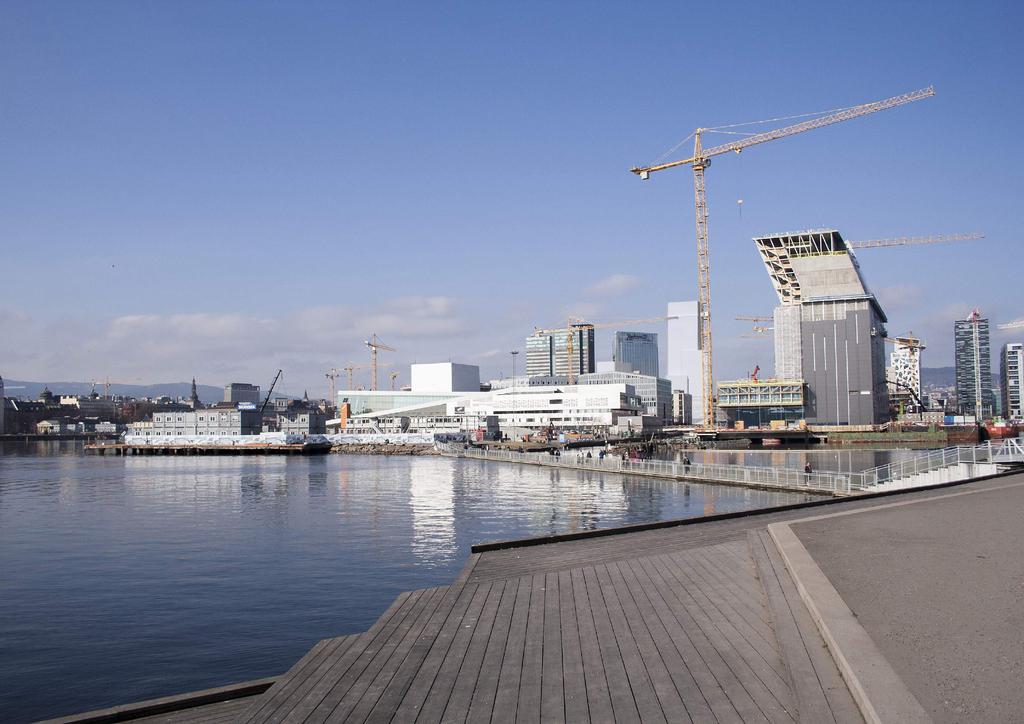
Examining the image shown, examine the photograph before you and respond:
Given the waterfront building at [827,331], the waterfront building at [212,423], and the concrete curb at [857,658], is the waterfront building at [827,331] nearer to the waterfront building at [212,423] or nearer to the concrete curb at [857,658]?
the waterfront building at [212,423]

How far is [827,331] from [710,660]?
158m

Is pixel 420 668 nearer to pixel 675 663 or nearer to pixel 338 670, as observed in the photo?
pixel 338 670

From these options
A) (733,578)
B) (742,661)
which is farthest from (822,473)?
(742,661)

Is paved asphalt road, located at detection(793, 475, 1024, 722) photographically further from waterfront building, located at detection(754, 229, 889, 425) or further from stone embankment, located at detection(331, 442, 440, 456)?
waterfront building, located at detection(754, 229, 889, 425)

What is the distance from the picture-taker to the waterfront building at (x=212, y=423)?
550ft

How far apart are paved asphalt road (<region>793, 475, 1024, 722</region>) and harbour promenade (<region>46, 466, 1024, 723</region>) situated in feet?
0.11

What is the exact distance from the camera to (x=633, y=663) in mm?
9492

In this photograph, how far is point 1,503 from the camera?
171 feet

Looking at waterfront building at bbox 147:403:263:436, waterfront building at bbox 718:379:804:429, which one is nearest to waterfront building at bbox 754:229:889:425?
waterfront building at bbox 718:379:804:429

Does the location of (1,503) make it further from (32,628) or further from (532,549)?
(532,549)

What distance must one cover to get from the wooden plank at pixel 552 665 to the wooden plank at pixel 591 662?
301 mm

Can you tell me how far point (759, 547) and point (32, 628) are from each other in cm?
1831

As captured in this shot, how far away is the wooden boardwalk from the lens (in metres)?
8.20

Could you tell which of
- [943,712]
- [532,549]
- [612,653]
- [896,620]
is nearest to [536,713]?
[612,653]
